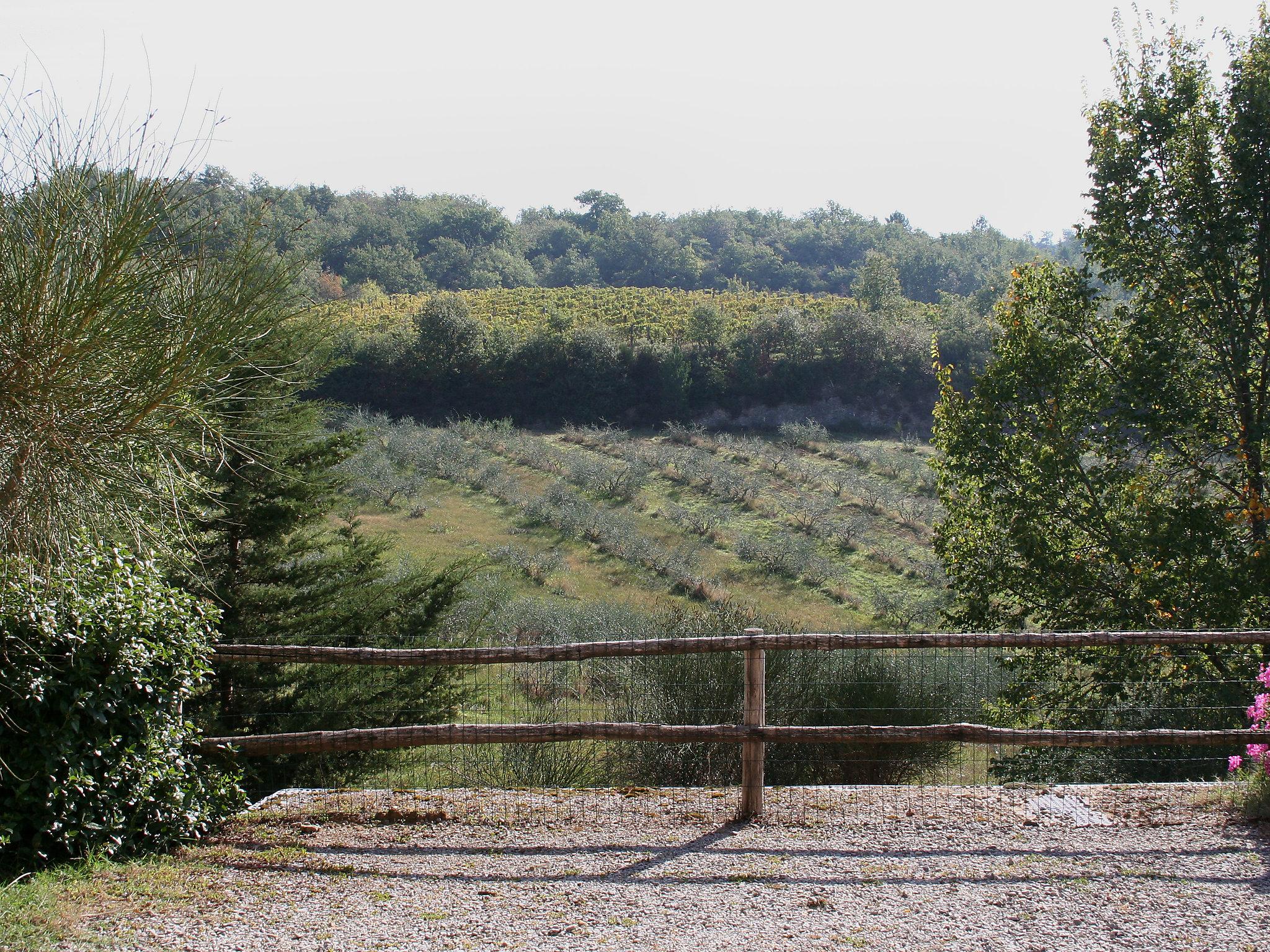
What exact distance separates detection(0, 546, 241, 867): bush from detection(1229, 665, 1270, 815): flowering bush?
5421 mm

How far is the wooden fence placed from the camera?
5.00 m

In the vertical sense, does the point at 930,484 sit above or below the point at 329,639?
above

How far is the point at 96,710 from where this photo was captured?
421 centimetres

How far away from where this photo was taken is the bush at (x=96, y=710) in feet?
13.2

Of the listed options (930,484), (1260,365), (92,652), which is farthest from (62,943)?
(930,484)

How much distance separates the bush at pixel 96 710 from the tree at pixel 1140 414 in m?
7.59

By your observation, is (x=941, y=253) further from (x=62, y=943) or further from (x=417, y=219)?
(x=62, y=943)

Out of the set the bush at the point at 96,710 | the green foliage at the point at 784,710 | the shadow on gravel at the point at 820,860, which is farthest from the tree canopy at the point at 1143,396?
the bush at the point at 96,710

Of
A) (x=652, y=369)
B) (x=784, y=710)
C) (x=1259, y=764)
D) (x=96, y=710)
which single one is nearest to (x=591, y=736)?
(x=96, y=710)

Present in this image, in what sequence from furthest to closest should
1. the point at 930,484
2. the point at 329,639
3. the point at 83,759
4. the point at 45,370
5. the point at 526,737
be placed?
the point at 930,484
the point at 329,639
the point at 526,737
the point at 83,759
the point at 45,370

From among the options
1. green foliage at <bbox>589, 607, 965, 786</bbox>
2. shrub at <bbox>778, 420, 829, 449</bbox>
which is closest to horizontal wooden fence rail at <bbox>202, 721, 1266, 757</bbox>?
green foliage at <bbox>589, 607, 965, 786</bbox>

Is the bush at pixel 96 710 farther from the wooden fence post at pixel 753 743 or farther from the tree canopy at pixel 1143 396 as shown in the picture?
the tree canopy at pixel 1143 396

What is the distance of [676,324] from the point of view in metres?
42.2

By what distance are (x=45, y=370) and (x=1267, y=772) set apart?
19.8ft
